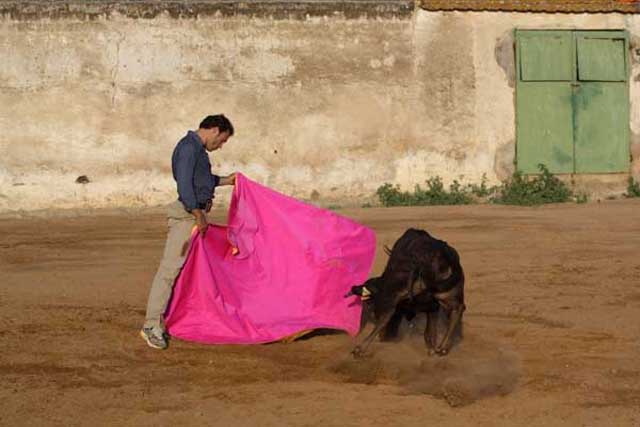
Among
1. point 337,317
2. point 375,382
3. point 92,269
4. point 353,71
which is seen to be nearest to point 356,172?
point 353,71

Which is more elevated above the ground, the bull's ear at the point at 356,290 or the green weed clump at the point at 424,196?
the bull's ear at the point at 356,290

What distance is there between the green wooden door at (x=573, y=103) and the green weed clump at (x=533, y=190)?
0.59ft

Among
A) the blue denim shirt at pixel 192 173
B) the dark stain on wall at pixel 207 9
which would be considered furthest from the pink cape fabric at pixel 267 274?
the dark stain on wall at pixel 207 9

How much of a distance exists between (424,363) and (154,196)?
858cm

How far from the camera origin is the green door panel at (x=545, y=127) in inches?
643

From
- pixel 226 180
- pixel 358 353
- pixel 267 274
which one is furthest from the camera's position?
pixel 267 274

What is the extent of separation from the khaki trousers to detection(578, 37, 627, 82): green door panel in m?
9.86

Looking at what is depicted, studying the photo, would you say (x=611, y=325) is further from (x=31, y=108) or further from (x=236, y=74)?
(x=31, y=108)

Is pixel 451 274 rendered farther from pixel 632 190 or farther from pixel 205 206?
pixel 632 190

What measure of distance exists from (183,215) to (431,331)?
6.24 ft

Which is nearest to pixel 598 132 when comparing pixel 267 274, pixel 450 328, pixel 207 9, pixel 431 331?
pixel 207 9

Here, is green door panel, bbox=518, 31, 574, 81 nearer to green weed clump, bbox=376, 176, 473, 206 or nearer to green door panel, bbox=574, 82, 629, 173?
green door panel, bbox=574, 82, 629, 173

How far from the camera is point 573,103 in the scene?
54.2 feet

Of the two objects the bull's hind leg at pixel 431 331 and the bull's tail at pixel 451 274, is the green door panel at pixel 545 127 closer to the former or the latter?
the bull's hind leg at pixel 431 331
